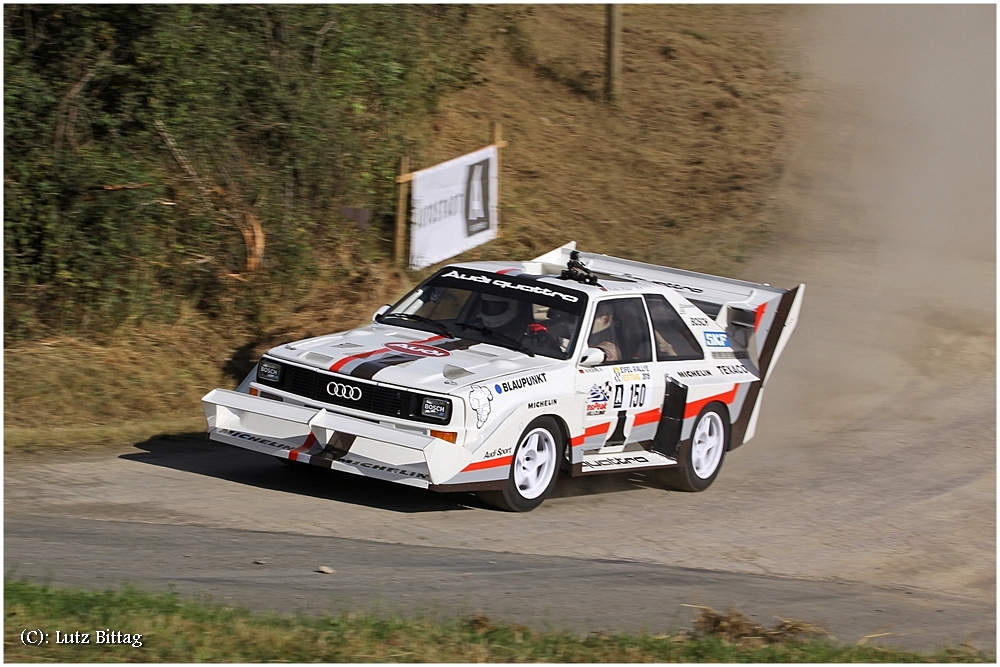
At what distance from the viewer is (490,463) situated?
8.45m

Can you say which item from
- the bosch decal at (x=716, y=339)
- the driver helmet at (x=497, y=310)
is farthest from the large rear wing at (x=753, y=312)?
the driver helmet at (x=497, y=310)

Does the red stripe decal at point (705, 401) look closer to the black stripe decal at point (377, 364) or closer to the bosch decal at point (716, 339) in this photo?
the bosch decal at point (716, 339)

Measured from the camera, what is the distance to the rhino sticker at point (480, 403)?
27.4 ft

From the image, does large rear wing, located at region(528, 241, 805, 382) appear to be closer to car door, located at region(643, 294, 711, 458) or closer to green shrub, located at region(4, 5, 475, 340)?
car door, located at region(643, 294, 711, 458)

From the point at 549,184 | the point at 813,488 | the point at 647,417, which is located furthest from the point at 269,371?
the point at 549,184

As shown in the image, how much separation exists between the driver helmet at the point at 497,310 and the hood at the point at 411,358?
320 mm

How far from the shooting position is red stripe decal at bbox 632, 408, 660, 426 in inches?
388

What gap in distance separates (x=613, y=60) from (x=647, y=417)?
50.5ft

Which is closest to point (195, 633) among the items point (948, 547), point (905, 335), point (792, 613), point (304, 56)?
point (792, 613)

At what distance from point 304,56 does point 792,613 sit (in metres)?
10.7

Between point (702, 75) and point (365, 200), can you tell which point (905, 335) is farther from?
point (702, 75)

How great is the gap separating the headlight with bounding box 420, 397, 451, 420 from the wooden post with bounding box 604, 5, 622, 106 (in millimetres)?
16739

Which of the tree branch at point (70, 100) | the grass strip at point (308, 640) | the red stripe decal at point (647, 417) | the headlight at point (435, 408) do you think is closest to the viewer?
the grass strip at point (308, 640)

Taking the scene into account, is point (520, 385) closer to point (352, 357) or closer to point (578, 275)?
point (352, 357)
